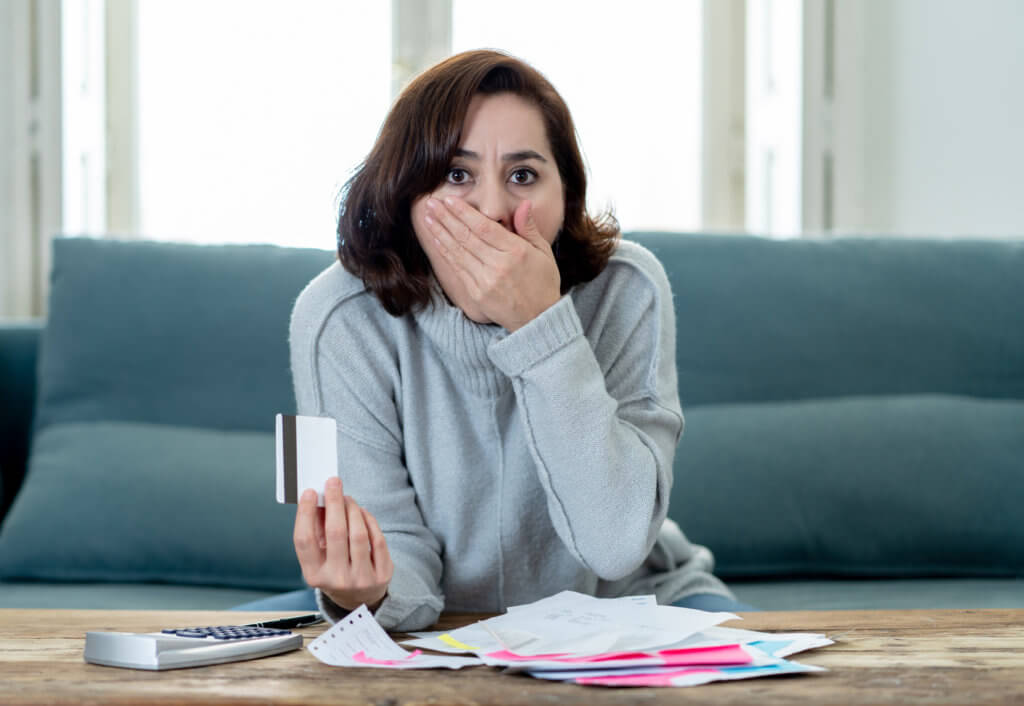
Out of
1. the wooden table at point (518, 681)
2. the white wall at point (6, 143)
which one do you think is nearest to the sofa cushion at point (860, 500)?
the wooden table at point (518, 681)

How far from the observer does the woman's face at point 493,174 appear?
1.12 meters

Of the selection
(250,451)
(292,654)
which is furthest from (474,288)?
(250,451)

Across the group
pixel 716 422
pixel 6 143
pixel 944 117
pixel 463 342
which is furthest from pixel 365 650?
pixel 944 117

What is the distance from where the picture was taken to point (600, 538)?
1037 millimetres

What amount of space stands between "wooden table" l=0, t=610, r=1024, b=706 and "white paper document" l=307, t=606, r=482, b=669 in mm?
12

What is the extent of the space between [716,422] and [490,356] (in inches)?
31.9

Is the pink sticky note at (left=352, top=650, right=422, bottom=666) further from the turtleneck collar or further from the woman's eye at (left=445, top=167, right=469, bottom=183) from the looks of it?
the woman's eye at (left=445, top=167, right=469, bottom=183)

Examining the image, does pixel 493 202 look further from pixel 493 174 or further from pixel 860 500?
pixel 860 500

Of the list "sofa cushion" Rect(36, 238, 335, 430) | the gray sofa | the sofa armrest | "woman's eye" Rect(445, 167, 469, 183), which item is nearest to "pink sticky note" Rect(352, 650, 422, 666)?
"woman's eye" Rect(445, 167, 469, 183)

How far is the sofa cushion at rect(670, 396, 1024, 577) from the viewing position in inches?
65.9

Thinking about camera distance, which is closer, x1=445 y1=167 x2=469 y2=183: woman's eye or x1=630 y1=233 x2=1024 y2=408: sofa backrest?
x1=445 y1=167 x2=469 y2=183: woman's eye

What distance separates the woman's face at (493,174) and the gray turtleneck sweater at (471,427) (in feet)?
0.21

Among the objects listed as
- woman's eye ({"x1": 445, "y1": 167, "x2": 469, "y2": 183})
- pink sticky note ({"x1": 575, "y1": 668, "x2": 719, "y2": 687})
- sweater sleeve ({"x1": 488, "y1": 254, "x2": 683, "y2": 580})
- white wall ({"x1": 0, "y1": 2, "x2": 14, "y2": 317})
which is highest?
white wall ({"x1": 0, "y1": 2, "x2": 14, "y2": 317})

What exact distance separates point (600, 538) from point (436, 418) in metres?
0.26
